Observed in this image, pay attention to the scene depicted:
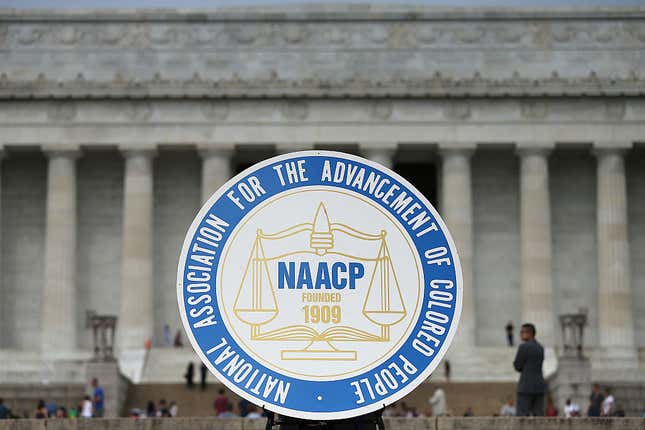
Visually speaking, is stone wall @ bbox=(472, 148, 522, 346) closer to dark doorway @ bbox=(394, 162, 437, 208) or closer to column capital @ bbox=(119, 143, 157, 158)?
dark doorway @ bbox=(394, 162, 437, 208)

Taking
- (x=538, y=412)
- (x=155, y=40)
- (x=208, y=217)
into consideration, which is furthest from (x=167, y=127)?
(x=208, y=217)

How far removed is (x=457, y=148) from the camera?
224ft

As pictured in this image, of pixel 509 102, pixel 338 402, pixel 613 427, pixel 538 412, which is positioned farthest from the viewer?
pixel 509 102

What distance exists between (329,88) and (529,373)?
43.6 metres

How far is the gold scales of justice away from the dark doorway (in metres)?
66.5

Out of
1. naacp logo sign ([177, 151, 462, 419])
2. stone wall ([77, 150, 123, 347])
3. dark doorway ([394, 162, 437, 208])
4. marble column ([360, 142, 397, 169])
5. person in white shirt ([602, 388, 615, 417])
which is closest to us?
naacp logo sign ([177, 151, 462, 419])

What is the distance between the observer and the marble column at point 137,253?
A: 221 feet

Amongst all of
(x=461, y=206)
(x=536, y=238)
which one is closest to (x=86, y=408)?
(x=461, y=206)

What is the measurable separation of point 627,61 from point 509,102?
761 cm

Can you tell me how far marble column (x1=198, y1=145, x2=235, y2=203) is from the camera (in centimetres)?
6850

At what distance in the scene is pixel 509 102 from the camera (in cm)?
6819

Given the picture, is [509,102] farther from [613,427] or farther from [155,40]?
[613,427]

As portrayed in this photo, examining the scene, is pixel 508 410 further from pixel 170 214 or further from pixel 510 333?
pixel 170 214

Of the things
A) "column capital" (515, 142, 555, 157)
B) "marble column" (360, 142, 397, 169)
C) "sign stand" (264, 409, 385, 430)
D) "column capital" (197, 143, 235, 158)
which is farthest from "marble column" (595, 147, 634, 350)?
"sign stand" (264, 409, 385, 430)
